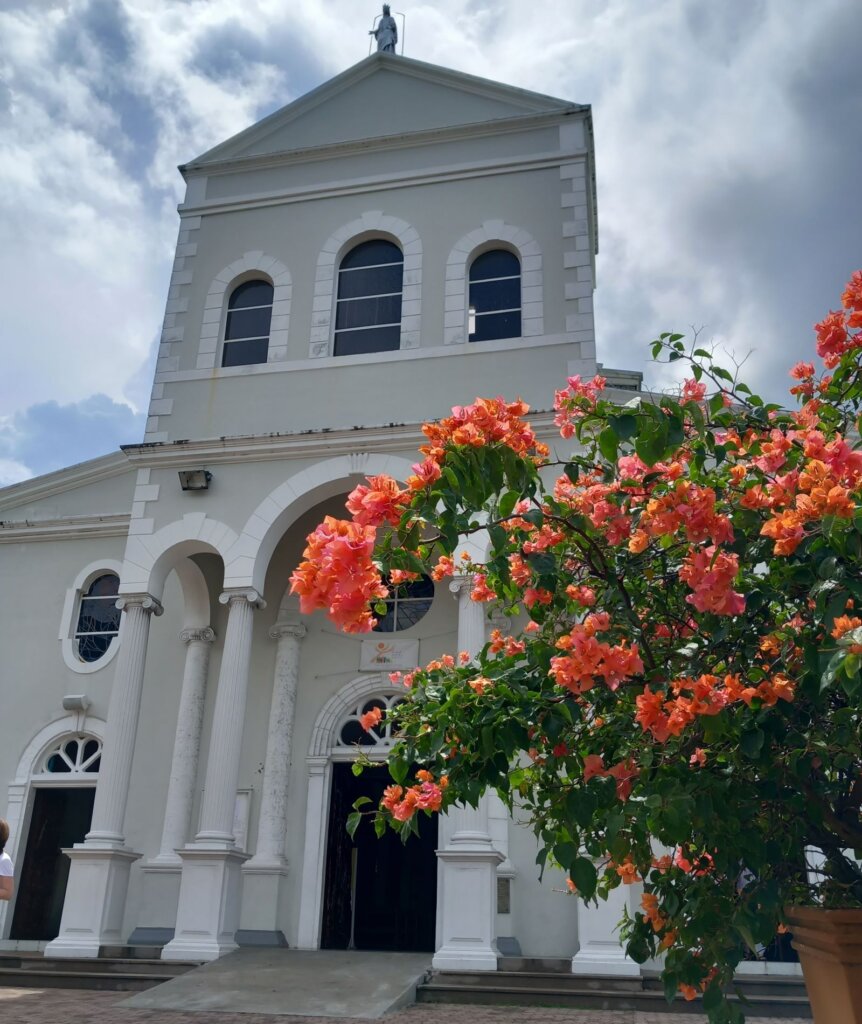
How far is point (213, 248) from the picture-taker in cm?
1353

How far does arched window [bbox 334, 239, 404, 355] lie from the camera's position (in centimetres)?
1256

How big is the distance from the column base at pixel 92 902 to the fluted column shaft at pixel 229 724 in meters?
1.06

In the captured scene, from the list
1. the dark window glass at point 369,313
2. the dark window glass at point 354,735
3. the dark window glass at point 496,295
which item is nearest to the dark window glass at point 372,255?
the dark window glass at point 369,313

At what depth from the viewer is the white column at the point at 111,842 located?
9602mm

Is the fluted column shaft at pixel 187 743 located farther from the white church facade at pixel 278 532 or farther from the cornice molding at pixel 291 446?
the cornice molding at pixel 291 446

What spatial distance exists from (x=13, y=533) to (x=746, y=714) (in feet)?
43.4

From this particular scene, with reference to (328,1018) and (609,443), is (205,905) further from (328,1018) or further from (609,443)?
(609,443)

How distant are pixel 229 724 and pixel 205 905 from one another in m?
1.82

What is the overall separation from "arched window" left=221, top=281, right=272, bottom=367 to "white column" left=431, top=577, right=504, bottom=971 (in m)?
5.40

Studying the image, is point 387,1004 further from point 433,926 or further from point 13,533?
point 13,533

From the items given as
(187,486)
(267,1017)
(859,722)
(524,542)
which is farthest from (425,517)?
(187,486)

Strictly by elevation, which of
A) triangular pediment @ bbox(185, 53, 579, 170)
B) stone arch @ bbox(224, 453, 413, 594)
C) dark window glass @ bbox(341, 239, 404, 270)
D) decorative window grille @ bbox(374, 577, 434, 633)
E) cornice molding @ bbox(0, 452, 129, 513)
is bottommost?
decorative window grille @ bbox(374, 577, 434, 633)

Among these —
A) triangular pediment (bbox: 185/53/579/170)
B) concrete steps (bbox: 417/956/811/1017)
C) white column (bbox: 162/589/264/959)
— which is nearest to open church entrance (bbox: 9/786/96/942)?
white column (bbox: 162/589/264/959)

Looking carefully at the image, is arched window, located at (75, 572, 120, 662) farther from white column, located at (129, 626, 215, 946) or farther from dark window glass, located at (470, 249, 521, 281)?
dark window glass, located at (470, 249, 521, 281)
